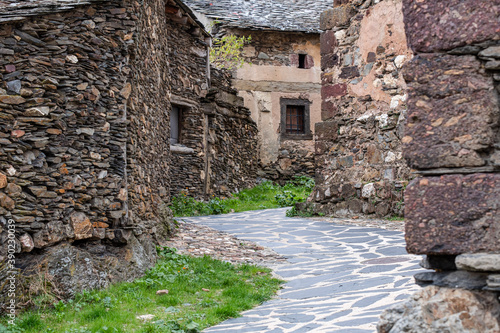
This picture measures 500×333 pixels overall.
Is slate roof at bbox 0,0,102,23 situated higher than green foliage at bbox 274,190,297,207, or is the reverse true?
slate roof at bbox 0,0,102,23

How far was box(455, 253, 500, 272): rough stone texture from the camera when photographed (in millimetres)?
2227

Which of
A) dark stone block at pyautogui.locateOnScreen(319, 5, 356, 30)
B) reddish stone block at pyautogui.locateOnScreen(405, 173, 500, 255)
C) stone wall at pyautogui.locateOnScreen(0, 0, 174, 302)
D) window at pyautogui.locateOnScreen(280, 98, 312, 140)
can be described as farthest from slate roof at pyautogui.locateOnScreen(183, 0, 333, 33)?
reddish stone block at pyautogui.locateOnScreen(405, 173, 500, 255)

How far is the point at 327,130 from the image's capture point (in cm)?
991

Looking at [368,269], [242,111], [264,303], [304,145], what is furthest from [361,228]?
[304,145]

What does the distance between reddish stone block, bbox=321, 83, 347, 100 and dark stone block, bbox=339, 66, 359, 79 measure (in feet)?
0.52

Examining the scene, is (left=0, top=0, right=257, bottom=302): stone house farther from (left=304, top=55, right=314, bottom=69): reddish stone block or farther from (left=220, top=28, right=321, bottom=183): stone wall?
(left=304, top=55, right=314, bottom=69): reddish stone block

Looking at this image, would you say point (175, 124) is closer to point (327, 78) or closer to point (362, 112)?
point (327, 78)

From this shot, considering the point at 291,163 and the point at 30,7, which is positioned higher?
the point at 30,7

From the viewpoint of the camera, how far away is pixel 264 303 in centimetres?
459

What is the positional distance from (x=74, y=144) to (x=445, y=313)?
376 centimetres

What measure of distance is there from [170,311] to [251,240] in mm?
3346

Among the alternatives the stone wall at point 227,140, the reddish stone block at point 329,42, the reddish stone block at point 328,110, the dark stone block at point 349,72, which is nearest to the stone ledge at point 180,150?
the stone wall at point 227,140

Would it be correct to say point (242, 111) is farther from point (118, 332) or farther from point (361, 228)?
point (118, 332)

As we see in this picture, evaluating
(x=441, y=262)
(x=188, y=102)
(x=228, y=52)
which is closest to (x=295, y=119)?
(x=228, y=52)
